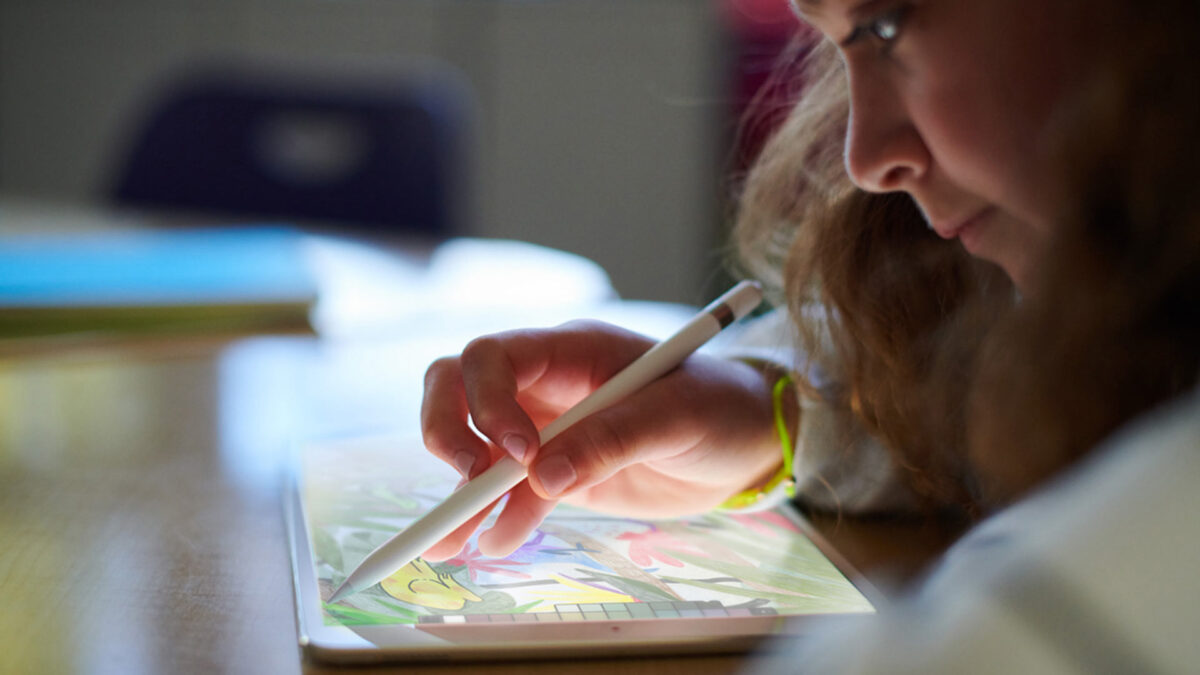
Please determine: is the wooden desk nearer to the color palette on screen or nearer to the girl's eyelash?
the color palette on screen

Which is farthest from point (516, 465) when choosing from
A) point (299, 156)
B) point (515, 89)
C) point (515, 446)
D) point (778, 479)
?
point (515, 89)

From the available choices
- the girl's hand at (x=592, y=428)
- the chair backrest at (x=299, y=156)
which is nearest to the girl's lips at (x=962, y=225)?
the girl's hand at (x=592, y=428)

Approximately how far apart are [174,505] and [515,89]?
2270 millimetres

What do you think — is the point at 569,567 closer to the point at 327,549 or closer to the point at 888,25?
the point at 327,549

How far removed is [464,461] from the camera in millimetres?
477

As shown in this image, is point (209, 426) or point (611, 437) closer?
point (611, 437)

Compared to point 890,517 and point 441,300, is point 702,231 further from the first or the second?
point 890,517

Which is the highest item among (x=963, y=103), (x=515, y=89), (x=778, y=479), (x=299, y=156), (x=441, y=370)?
(x=963, y=103)

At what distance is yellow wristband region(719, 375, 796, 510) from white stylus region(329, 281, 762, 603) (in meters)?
0.07

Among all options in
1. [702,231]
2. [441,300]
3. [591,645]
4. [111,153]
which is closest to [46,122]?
[111,153]

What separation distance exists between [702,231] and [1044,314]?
2.53 m

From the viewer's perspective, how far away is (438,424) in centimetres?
50

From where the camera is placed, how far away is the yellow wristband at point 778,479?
0.58 meters

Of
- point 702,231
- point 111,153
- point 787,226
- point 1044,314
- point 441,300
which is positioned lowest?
point 702,231
